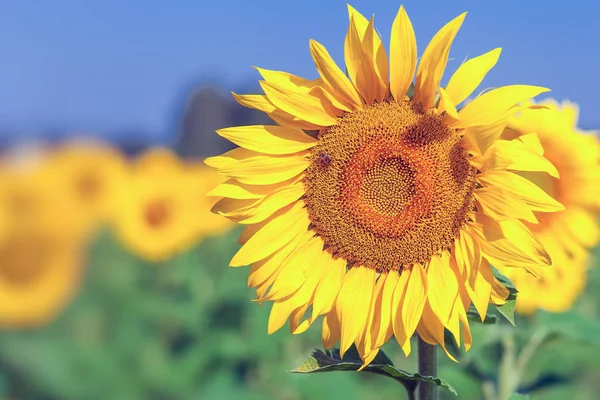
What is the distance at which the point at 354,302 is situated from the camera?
1.93 m

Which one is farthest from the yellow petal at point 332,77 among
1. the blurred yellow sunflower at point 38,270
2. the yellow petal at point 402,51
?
the blurred yellow sunflower at point 38,270

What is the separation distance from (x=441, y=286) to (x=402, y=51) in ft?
1.82

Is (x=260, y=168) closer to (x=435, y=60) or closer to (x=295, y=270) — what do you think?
(x=295, y=270)

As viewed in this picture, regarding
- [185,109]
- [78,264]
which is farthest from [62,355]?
[185,109]

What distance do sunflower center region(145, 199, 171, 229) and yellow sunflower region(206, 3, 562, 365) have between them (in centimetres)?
547

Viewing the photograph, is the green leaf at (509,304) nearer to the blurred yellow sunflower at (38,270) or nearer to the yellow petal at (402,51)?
the yellow petal at (402,51)

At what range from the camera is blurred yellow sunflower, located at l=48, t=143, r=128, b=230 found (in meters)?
8.18

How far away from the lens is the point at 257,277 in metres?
1.99

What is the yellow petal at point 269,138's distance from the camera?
1.94 metres

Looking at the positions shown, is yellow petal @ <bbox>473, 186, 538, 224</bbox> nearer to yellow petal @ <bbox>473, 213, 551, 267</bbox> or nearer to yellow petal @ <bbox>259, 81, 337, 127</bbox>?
yellow petal @ <bbox>473, 213, 551, 267</bbox>

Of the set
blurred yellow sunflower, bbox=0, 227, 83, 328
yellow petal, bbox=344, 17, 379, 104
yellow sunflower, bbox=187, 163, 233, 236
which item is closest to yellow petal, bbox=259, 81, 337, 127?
yellow petal, bbox=344, 17, 379, 104

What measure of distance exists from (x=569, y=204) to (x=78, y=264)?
18.6 ft

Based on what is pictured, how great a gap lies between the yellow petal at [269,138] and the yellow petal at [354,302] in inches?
13.5

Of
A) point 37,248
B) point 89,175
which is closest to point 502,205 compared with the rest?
point 37,248
